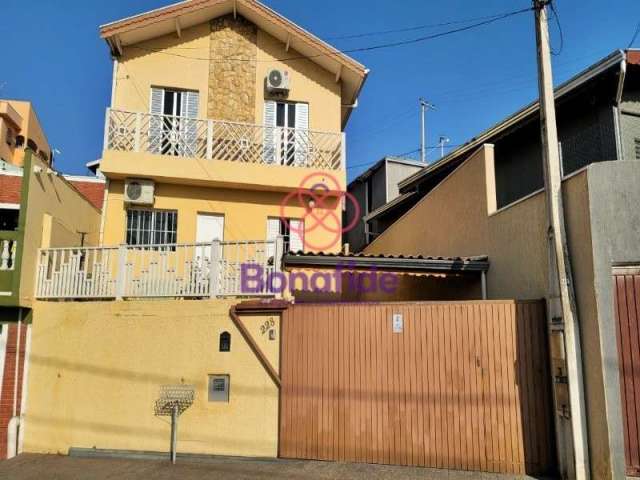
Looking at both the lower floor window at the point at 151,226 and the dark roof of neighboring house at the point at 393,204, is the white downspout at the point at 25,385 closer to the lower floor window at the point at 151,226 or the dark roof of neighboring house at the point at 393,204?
the lower floor window at the point at 151,226

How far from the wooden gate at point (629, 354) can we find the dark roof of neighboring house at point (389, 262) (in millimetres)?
3387

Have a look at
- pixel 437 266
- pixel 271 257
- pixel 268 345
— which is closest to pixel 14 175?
pixel 271 257

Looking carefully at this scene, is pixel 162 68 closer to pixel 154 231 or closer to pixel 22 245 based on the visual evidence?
pixel 154 231

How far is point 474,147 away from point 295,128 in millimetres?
5668

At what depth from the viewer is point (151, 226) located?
48.6ft

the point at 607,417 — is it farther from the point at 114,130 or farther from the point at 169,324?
the point at 114,130

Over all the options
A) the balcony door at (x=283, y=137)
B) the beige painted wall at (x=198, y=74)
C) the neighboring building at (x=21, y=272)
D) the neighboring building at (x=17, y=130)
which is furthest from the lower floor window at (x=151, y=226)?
the neighboring building at (x=17, y=130)

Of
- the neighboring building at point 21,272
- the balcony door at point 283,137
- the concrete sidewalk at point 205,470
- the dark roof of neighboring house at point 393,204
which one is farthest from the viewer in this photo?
the dark roof of neighboring house at point 393,204

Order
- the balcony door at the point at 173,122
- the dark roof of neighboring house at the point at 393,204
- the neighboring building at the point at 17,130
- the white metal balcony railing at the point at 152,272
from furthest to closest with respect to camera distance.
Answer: the neighboring building at the point at 17,130
the dark roof of neighboring house at the point at 393,204
the balcony door at the point at 173,122
the white metal balcony railing at the point at 152,272

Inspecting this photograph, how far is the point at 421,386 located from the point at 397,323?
1.17m

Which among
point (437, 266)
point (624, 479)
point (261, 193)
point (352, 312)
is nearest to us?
point (624, 479)

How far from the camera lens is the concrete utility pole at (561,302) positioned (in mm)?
7336

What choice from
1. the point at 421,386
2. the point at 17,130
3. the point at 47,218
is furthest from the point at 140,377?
the point at 17,130

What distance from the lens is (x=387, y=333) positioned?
8.90m
